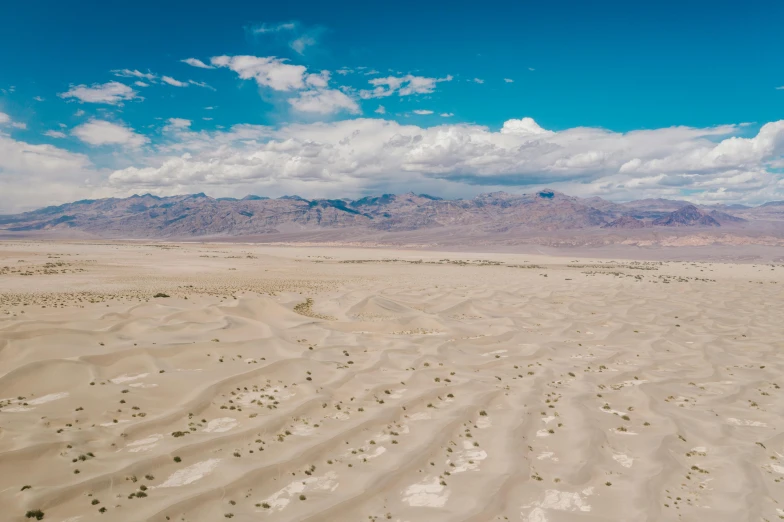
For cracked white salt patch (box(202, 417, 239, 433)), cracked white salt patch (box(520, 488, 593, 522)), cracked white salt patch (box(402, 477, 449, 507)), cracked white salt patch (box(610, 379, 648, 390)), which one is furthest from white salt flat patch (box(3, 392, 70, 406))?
cracked white salt patch (box(610, 379, 648, 390))

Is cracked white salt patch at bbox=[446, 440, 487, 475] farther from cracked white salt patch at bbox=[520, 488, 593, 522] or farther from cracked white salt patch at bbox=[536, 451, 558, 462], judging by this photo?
cracked white salt patch at bbox=[520, 488, 593, 522]

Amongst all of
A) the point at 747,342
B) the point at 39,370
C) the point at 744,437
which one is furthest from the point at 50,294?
the point at 747,342

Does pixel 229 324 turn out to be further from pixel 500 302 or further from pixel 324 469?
pixel 500 302

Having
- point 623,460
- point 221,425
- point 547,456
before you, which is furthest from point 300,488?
point 623,460

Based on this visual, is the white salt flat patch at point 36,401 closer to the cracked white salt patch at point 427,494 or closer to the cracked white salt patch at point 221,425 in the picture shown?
the cracked white salt patch at point 221,425

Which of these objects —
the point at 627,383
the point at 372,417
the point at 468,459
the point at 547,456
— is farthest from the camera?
the point at 627,383

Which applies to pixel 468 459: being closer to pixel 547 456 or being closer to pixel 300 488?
pixel 547 456
